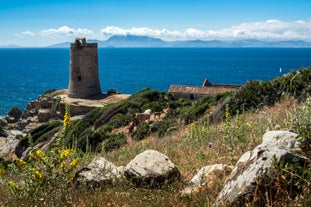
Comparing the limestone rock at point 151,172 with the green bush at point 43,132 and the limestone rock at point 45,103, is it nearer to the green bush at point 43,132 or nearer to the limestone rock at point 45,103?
the green bush at point 43,132

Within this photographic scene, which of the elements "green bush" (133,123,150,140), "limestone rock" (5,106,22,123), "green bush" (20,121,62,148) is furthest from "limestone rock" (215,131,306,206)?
"limestone rock" (5,106,22,123)

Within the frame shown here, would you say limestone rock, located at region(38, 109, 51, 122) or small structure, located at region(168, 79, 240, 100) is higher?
small structure, located at region(168, 79, 240, 100)

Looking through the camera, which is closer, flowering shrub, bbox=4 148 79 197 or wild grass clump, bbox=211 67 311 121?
flowering shrub, bbox=4 148 79 197

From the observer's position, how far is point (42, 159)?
4461mm

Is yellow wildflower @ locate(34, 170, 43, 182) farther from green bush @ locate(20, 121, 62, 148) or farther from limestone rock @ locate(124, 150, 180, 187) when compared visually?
green bush @ locate(20, 121, 62, 148)

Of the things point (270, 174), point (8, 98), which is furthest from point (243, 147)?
point (8, 98)

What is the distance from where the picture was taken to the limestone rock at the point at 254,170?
326 centimetres

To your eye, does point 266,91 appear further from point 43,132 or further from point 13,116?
point 13,116

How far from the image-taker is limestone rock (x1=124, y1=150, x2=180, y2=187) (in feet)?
14.6

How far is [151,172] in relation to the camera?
4492mm

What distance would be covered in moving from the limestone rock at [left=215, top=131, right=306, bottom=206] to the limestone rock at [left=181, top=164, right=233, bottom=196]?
380 mm

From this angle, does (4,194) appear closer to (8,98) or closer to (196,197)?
(196,197)

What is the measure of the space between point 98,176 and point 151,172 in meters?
0.68

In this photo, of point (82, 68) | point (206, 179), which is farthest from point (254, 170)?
point (82, 68)
